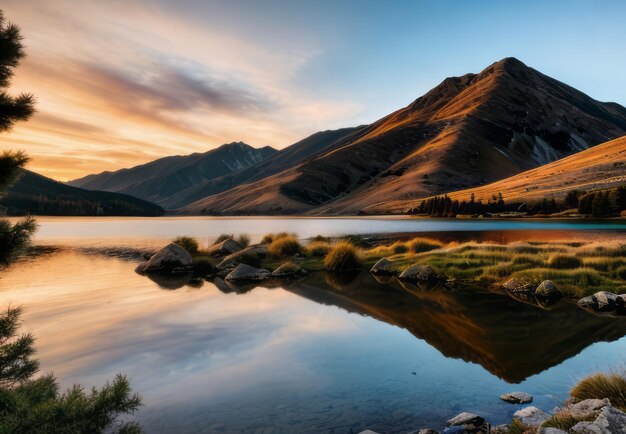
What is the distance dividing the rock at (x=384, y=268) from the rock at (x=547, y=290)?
1119 centimetres

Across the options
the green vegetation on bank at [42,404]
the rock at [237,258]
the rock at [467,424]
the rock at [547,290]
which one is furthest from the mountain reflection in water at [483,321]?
the green vegetation on bank at [42,404]

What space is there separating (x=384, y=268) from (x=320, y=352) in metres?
19.4

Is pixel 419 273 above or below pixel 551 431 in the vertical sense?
below

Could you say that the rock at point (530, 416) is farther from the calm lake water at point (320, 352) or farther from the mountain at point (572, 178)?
the mountain at point (572, 178)

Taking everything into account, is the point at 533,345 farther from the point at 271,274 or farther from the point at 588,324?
the point at 271,274

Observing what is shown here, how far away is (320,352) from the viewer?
14398mm

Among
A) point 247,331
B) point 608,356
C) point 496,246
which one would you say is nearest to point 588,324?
point 608,356

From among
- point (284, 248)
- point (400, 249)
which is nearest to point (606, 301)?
point (400, 249)

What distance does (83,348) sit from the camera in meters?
15.1

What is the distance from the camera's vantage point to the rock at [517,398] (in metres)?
10.1

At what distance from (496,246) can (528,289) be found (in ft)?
35.6

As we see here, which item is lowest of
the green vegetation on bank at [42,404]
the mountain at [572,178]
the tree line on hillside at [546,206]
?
the green vegetation on bank at [42,404]

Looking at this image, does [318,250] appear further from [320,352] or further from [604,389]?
[604,389]

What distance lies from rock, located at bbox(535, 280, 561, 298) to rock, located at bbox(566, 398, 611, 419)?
16385 mm
